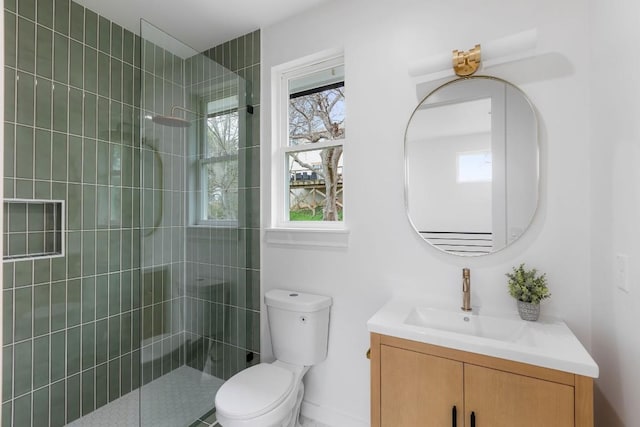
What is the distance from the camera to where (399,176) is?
5.95 feet

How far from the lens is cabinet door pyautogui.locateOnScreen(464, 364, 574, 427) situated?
3.79ft

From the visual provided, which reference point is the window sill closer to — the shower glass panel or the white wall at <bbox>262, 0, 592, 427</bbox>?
the white wall at <bbox>262, 0, 592, 427</bbox>

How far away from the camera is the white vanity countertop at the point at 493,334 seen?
3.83ft

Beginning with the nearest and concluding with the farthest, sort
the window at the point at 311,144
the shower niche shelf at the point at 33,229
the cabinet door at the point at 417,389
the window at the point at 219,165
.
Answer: the cabinet door at the point at 417,389 < the shower niche shelf at the point at 33,229 < the window at the point at 219,165 < the window at the point at 311,144

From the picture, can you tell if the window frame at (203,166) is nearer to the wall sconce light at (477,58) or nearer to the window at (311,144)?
the window at (311,144)

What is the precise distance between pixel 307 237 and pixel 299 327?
1.75 feet

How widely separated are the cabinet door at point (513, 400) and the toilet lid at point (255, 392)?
2.85ft

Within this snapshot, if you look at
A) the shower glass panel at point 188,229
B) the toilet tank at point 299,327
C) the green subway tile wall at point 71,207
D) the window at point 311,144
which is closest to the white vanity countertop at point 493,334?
the toilet tank at point 299,327

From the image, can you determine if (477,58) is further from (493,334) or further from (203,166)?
(203,166)

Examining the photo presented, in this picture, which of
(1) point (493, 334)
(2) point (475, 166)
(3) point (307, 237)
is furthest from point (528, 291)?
(3) point (307, 237)

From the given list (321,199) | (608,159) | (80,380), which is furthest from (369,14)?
(80,380)

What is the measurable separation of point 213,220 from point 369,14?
4.94 feet

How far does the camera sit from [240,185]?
2240 millimetres

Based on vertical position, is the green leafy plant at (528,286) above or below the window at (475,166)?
below
